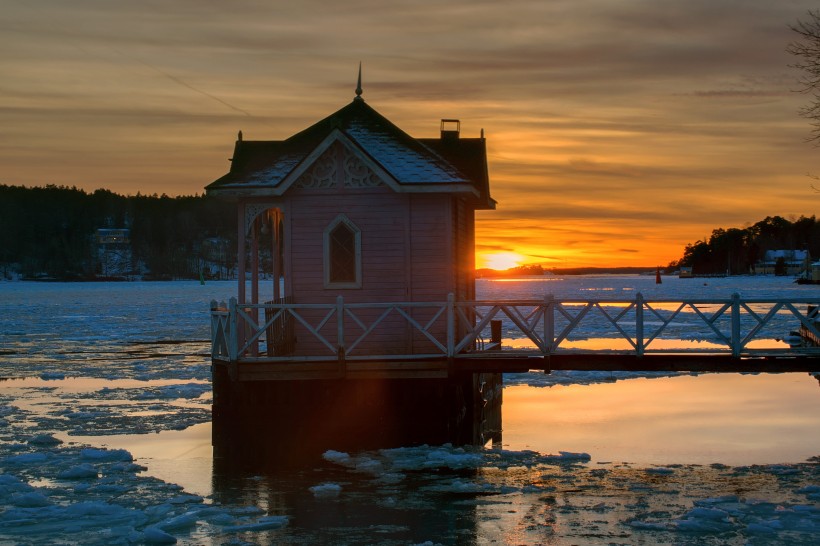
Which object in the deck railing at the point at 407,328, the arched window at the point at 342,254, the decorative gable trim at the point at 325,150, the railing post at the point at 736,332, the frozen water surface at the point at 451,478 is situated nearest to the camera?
the frozen water surface at the point at 451,478

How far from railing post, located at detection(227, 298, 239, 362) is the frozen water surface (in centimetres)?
176

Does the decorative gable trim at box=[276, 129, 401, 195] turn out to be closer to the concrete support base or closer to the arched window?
the arched window

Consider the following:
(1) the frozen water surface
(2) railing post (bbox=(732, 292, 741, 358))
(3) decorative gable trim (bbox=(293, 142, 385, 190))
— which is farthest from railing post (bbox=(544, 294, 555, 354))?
(3) decorative gable trim (bbox=(293, 142, 385, 190))

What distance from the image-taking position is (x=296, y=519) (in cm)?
1442

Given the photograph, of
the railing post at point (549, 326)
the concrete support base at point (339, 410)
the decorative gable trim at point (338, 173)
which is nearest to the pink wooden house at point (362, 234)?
the decorative gable trim at point (338, 173)

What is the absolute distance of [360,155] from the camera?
22.1 m

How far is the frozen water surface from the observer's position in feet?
44.9

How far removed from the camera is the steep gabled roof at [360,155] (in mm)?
22062

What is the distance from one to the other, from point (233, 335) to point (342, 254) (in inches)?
139

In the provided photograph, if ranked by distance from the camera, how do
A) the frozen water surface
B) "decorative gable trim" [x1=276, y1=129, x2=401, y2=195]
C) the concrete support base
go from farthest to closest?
"decorative gable trim" [x1=276, y1=129, x2=401, y2=195]
the concrete support base
the frozen water surface

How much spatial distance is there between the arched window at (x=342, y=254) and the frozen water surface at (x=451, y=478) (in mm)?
4004

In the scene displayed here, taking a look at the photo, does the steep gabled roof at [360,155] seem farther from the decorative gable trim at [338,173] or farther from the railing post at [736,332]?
the railing post at [736,332]

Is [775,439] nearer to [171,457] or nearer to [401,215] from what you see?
[401,215]

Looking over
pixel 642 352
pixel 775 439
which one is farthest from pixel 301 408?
pixel 775 439
